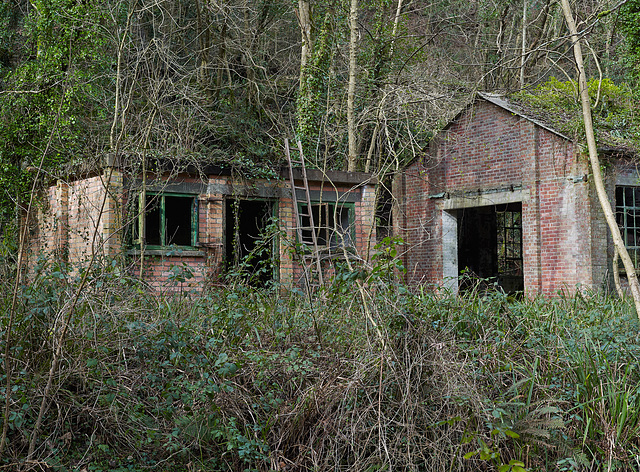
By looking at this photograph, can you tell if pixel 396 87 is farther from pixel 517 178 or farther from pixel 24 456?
pixel 24 456

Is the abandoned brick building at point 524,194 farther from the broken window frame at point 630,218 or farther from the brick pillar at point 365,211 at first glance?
the brick pillar at point 365,211

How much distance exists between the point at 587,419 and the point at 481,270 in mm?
14780

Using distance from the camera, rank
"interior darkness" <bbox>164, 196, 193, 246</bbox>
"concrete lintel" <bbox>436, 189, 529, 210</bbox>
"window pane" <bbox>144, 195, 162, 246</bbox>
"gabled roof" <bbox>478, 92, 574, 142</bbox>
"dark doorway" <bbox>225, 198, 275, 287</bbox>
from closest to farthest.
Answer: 1. "dark doorway" <bbox>225, 198, 275, 287</bbox>
2. "interior darkness" <bbox>164, 196, 193, 246</bbox>
3. "window pane" <bbox>144, 195, 162, 246</bbox>
4. "gabled roof" <bbox>478, 92, 574, 142</bbox>
5. "concrete lintel" <bbox>436, 189, 529, 210</bbox>

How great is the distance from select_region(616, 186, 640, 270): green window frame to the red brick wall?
1.30 meters

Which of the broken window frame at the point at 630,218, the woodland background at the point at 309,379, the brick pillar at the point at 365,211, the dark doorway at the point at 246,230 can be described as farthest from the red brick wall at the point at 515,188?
the woodland background at the point at 309,379

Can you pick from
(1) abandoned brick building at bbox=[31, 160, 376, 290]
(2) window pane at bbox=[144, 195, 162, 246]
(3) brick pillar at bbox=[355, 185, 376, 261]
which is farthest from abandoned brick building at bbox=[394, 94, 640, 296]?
(2) window pane at bbox=[144, 195, 162, 246]

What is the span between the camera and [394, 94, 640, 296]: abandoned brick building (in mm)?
14141

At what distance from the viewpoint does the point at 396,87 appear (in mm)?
15188

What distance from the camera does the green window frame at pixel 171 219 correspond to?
1230 cm

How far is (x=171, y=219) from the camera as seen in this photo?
13.4 metres

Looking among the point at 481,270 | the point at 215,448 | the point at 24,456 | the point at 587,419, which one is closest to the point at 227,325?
the point at 215,448

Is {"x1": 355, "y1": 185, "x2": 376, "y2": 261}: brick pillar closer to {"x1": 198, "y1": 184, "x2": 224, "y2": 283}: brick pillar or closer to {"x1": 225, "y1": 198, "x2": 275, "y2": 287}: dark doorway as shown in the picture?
{"x1": 225, "y1": 198, "x2": 275, "y2": 287}: dark doorway

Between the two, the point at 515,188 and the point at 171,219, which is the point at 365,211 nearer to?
the point at 515,188

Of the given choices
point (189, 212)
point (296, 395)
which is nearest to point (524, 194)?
point (189, 212)
